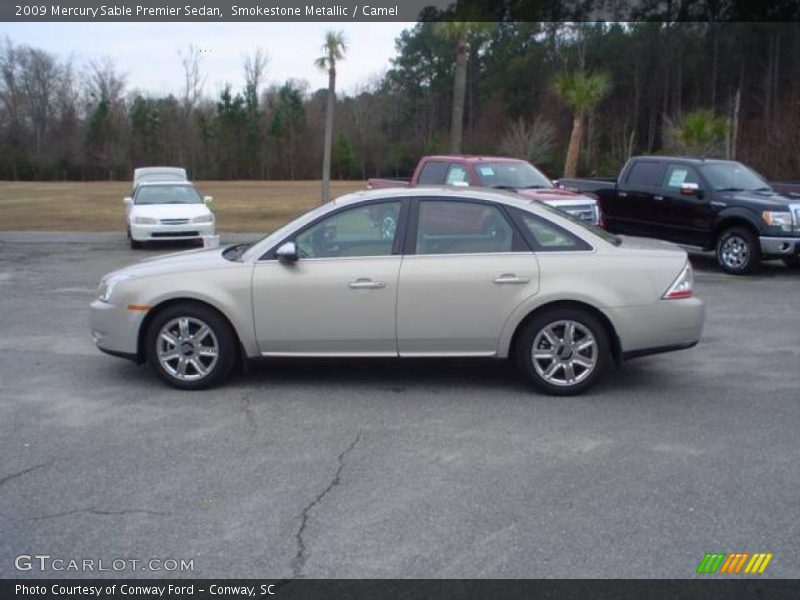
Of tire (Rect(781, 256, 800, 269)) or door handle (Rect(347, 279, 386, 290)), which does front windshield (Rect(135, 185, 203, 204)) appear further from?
door handle (Rect(347, 279, 386, 290))

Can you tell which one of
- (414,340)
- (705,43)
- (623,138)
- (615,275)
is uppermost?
(705,43)

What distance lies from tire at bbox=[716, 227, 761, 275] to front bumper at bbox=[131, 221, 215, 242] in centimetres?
1044

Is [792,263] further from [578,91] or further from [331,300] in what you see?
[578,91]

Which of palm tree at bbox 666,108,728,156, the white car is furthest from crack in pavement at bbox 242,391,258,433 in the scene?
palm tree at bbox 666,108,728,156

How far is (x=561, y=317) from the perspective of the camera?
21.2 feet

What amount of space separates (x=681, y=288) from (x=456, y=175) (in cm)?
816

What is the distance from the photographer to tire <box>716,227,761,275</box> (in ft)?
43.0

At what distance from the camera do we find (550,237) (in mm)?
6617

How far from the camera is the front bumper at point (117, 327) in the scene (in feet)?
21.9

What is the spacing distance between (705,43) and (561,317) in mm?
57279

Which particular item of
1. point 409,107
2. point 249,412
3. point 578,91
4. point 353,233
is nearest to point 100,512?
point 249,412

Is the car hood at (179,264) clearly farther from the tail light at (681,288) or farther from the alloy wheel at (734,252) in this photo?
the alloy wheel at (734,252)

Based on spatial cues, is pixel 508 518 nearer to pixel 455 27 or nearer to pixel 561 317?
pixel 561 317
